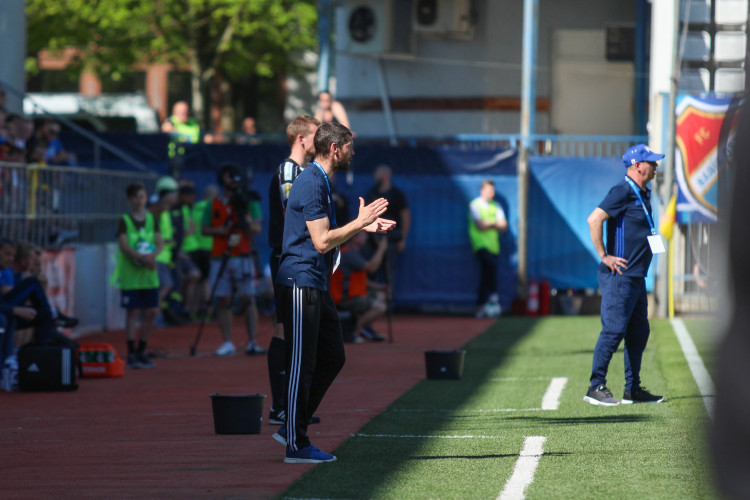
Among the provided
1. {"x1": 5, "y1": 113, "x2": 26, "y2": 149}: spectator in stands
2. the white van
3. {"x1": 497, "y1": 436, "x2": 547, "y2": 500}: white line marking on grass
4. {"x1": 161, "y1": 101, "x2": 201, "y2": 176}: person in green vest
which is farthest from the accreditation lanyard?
the white van

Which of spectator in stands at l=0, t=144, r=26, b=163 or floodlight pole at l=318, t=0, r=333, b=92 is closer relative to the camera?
spectator in stands at l=0, t=144, r=26, b=163

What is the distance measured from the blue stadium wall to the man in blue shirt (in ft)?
41.5

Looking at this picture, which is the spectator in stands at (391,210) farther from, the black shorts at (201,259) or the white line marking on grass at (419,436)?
the white line marking on grass at (419,436)

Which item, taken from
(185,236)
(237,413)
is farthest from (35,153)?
(237,413)

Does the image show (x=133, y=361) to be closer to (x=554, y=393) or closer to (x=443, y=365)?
(x=443, y=365)

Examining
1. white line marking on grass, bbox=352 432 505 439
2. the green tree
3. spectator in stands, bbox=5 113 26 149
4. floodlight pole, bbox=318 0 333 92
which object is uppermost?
the green tree

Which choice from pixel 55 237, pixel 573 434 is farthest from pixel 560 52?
pixel 573 434

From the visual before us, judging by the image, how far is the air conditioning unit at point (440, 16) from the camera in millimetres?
24734

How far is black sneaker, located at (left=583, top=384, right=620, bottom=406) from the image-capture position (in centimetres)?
913

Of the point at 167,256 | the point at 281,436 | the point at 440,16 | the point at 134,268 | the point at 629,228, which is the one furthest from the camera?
the point at 440,16

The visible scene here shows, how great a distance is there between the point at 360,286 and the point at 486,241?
5.07m

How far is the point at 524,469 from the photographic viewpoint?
6609mm

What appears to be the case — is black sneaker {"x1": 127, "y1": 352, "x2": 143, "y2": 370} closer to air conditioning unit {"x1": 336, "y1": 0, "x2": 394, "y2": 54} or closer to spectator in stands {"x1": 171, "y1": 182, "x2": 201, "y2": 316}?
spectator in stands {"x1": 171, "y1": 182, "x2": 201, "y2": 316}

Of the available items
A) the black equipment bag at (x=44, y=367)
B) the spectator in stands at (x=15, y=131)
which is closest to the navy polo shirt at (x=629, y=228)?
A: the black equipment bag at (x=44, y=367)
